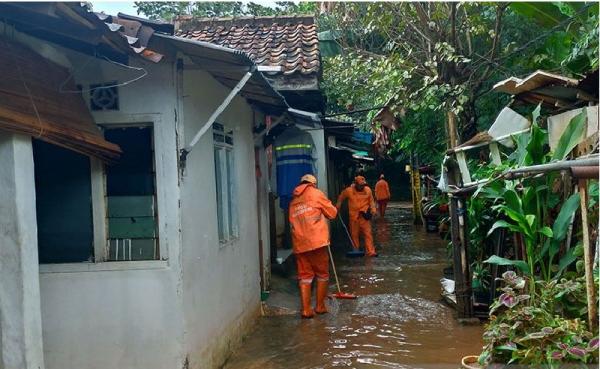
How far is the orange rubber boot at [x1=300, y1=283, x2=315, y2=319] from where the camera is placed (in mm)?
7921

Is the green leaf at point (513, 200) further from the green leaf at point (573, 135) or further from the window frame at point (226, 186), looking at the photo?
the window frame at point (226, 186)

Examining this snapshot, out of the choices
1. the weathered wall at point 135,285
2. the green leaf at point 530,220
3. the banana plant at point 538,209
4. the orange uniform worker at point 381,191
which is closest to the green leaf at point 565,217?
the banana plant at point 538,209

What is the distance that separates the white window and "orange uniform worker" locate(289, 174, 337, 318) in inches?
49.1

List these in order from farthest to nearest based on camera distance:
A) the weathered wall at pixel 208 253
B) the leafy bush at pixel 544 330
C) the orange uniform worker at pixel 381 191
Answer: the orange uniform worker at pixel 381 191 < the weathered wall at pixel 208 253 < the leafy bush at pixel 544 330

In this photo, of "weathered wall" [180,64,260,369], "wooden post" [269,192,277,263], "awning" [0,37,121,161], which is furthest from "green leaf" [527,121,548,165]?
"wooden post" [269,192,277,263]

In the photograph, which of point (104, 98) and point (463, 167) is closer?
point (104, 98)

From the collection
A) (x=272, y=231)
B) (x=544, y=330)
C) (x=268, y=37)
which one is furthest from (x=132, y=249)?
(x=268, y=37)

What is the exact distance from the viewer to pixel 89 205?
4.75 m

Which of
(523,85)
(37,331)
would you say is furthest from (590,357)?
(37,331)

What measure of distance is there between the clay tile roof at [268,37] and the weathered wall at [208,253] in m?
1.86

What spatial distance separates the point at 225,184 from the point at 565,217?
12.3 ft

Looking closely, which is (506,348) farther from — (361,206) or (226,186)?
(361,206)

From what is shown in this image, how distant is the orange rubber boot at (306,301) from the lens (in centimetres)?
A: 792

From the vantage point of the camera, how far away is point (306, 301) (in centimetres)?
794
